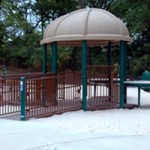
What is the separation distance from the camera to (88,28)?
46.8 ft

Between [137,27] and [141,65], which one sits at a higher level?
[137,27]

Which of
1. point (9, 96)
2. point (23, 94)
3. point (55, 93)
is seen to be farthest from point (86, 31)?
point (23, 94)

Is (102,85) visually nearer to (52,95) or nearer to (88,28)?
(88,28)

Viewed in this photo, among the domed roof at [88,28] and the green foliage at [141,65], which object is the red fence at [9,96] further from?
the green foliage at [141,65]

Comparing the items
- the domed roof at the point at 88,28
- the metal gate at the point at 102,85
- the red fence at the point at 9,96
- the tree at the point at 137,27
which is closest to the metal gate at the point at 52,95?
the metal gate at the point at 102,85

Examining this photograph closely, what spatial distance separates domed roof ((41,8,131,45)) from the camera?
14.2 meters

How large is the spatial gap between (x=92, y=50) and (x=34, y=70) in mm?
5882

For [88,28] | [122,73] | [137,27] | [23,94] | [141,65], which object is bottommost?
[23,94]

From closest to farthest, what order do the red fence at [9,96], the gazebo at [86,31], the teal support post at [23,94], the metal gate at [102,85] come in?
1. the teal support post at [23,94]
2. the red fence at [9,96]
3. the gazebo at [86,31]
4. the metal gate at [102,85]

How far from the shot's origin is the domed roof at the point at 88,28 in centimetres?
1420

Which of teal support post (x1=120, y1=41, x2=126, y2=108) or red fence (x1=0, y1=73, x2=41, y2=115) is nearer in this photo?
red fence (x1=0, y1=73, x2=41, y2=115)

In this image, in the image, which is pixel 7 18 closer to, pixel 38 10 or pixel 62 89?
pixel 38 10

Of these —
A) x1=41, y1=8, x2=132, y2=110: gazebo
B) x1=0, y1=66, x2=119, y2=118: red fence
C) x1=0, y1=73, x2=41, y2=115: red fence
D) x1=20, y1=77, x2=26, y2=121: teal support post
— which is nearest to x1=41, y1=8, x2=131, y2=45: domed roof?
Answer: x1=41, y1=8, x2=132, y2=110: gazebo

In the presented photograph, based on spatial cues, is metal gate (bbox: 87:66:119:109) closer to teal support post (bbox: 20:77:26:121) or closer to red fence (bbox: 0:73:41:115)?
red fence (bbox: 0:73:41:115)
